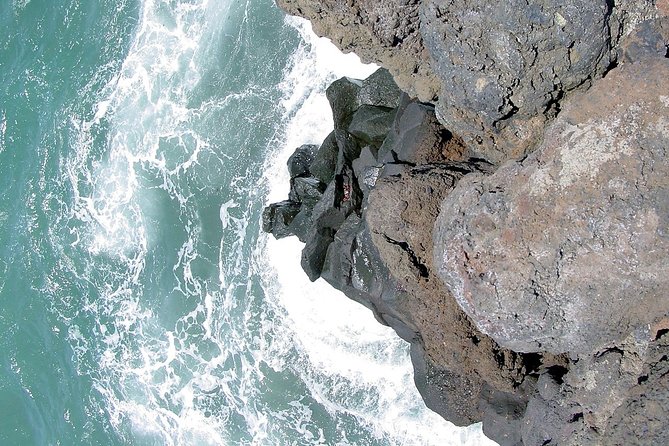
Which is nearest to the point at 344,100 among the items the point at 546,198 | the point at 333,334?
the point at 333,334

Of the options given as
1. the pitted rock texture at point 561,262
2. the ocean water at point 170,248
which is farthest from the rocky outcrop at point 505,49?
the ocean water at point 170,248

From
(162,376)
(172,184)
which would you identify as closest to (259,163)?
(172,184)

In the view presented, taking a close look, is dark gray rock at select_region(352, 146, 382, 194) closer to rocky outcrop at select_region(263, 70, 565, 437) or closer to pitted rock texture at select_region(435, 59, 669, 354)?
rocky outcrop at select_region(263, 70, 565, 437)

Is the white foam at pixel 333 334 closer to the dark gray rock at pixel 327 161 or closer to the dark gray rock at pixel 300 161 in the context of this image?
the dark gray rock at pixel 300 161

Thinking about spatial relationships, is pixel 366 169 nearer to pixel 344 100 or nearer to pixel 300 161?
pixel 344 100

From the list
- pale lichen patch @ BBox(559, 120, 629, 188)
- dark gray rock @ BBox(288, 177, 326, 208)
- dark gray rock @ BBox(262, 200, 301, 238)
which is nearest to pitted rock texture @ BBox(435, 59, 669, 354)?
pale lichen patch @ BBox(559, 120, 629, 188)
